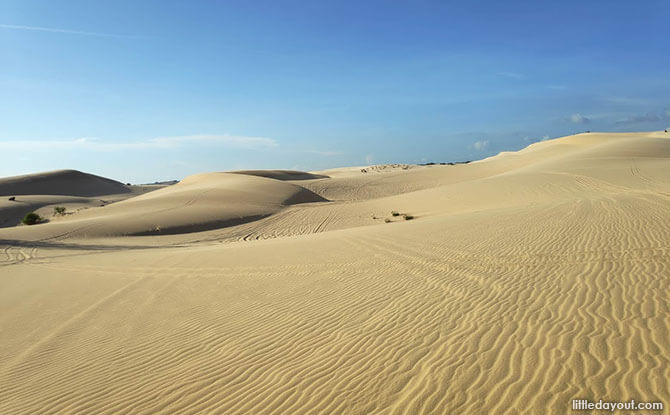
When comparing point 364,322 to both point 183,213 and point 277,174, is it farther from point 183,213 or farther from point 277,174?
point 277,174

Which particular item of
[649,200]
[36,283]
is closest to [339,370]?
[36,283]

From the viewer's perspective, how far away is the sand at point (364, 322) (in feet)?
13.8

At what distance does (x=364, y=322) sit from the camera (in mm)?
6238

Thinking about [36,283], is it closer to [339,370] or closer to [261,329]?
[261,329]

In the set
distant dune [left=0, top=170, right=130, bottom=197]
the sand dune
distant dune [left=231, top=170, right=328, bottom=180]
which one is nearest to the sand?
the sand dune

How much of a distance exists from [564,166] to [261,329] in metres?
32.6

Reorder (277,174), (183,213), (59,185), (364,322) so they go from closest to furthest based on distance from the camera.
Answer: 1. (364,322)
2. (183,213)
3. (277,174)
4. (59,185)

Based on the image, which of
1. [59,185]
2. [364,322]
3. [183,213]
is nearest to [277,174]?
[183,213]

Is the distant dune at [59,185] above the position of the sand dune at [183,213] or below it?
above

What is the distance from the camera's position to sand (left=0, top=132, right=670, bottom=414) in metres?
4.21

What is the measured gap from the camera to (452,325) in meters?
5.66

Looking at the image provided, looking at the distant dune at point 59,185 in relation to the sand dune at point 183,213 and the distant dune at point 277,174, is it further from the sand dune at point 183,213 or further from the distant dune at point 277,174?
the sand dune at point 183,213

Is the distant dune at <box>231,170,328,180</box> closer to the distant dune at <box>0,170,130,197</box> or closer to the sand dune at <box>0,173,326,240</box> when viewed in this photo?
the sand dune at <box>0,173,326,240</box>

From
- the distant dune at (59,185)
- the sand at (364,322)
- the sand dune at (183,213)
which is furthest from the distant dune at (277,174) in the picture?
the sand at (364,322)
